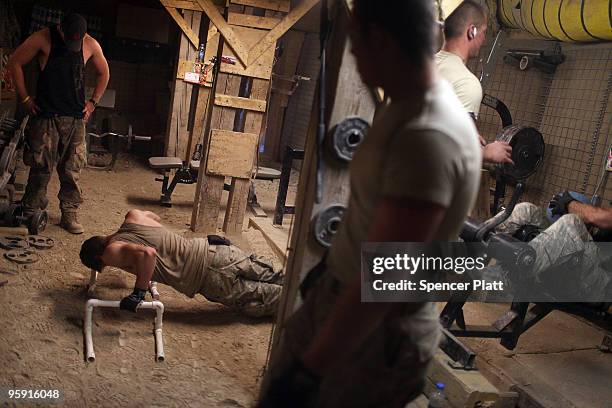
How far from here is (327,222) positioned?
208 cm

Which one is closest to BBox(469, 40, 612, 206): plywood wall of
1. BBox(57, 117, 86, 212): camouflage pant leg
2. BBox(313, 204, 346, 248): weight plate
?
BBox(313, 204, 346, 248): weight plate

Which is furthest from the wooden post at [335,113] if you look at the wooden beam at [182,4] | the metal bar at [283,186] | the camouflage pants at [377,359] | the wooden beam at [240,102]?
the wooden beam at [182,4]

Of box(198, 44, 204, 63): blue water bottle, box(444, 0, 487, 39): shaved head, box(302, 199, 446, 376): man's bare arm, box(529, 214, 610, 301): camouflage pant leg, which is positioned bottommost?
box(529, 214, 610, 301): camouflage pant leg

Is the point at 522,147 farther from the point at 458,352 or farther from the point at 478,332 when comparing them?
the point at 458,352

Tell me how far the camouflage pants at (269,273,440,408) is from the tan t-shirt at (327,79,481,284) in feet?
0.56

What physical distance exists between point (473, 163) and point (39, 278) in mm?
3834

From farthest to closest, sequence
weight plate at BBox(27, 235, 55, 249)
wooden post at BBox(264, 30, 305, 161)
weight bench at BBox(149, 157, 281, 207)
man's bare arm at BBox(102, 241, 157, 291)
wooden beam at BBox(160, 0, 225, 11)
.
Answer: wooden post at BBox(264, 30, 305, 161) < wooden beam at BBox(160, 0, 225, 11) < weight bench at BBox(149, 157, 281, 207) < weight plate at BBox(27, 235, 55, 249) < man's bare arm at BBox(102, 241, 157, 291)

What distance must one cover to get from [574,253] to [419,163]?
3040 mm

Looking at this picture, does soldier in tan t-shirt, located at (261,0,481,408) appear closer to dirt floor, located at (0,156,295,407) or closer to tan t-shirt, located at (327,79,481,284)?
tan t-shirt, located at (327,79,481,284)

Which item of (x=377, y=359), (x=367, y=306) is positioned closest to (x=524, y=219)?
(x=377, y=359)

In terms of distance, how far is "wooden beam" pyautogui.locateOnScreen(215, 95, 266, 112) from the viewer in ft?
18.6

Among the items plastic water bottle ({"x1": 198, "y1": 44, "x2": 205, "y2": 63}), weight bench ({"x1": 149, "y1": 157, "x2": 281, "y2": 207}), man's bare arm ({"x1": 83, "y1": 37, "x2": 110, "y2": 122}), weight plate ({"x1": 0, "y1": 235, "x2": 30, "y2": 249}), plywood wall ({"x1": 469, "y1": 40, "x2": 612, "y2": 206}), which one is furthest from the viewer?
plastic water bottle ({"x1": 198, "y1": 44, "x2": 205, "y2": 63})

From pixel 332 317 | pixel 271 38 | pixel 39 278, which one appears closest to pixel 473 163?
pixel 332 317

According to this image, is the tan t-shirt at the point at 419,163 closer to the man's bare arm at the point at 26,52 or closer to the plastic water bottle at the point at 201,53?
the man's bare arm at the point at 26,52
